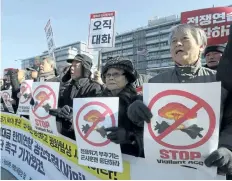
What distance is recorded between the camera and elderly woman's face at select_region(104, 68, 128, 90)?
7.59 feet

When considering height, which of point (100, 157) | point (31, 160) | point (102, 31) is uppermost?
point (102, 31)

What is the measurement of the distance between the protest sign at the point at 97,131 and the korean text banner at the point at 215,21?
251 centimetres

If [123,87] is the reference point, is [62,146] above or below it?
below

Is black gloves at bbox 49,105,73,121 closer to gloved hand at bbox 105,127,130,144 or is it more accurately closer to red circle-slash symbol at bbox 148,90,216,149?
gloved hand at bbox 105,127,130,144

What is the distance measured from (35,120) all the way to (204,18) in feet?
8.81

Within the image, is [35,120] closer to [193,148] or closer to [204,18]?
[193,148]

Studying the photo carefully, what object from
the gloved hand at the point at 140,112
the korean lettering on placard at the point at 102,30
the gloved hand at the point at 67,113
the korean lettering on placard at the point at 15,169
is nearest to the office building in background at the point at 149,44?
the korean lettering on placard at the point at 102,30

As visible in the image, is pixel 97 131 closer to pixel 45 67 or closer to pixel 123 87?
pixel 123 87

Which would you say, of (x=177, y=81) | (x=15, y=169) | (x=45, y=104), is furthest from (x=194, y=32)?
(x=15, y=169)

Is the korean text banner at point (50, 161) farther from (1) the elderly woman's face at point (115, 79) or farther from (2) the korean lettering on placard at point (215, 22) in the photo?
(2) the korean lettering on placard at point (215, 22)

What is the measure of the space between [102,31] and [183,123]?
4.63m

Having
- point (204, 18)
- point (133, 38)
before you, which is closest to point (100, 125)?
point (204, 18)

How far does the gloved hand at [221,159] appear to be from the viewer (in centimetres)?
142

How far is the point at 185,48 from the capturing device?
1.72m
